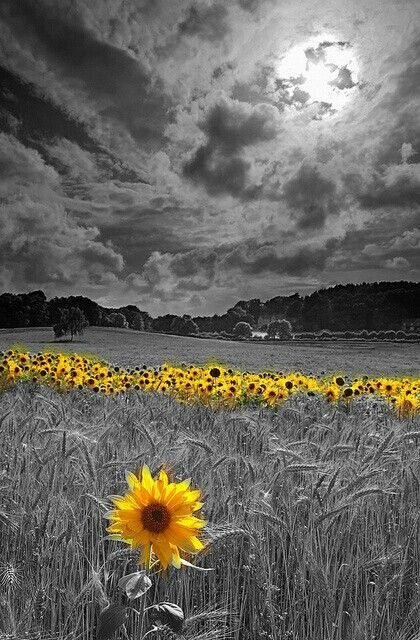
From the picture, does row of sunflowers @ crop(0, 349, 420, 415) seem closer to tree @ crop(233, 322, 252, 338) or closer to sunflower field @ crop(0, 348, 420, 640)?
sunflower field @ crop(0, 348, 420, 640)

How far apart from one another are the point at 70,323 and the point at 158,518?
148 ft

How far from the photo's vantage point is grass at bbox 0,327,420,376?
22459 mm

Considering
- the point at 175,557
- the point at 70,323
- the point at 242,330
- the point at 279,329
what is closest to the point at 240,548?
the point at 175,557

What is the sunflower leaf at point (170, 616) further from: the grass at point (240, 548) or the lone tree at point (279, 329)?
the lone tree at point (279, 329)

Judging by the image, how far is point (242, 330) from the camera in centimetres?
6794

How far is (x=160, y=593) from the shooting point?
2385mm

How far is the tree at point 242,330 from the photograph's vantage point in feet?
221

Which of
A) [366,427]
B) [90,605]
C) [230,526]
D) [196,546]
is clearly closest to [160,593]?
[90,605]

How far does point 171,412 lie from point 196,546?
3856 millimetres

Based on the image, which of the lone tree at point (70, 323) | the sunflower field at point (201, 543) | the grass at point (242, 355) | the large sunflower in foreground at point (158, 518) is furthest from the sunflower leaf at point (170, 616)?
the lone tree at point (70, 323)

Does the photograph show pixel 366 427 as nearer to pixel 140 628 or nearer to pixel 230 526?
pixel 230 526

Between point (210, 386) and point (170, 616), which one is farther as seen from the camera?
point (210, 386)

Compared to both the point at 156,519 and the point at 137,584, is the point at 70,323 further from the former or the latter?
the point at 137,584

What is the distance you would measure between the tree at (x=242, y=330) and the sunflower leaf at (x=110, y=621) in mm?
65471
